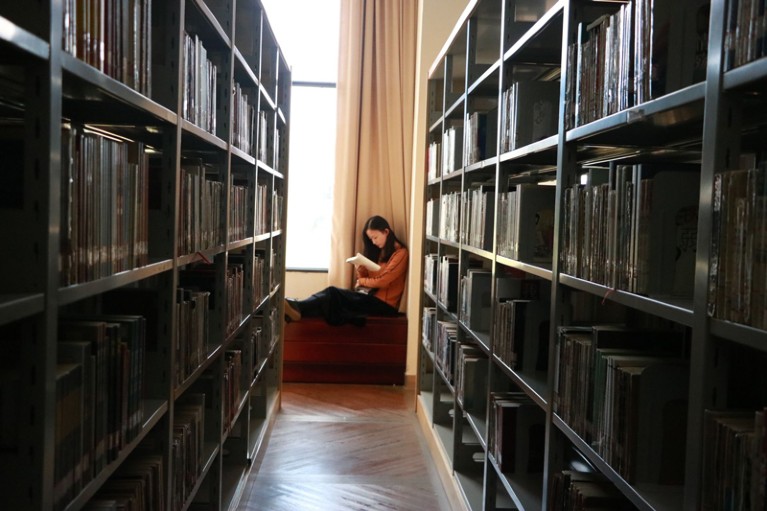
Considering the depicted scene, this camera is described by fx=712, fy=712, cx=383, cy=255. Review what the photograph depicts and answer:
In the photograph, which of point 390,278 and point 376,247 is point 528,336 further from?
point 376,247

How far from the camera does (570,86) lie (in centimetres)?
182

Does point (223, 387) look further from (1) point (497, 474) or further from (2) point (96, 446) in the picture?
(2) point (96, 446)

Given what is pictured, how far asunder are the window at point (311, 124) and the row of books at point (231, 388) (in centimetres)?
326

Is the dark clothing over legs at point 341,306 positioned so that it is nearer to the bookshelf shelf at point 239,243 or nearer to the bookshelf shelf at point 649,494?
the bookshelf shelf at point 239,243

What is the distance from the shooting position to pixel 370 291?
18.4ft

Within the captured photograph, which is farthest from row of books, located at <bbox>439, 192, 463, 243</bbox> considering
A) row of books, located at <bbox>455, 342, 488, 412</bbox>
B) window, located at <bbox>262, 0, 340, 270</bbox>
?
window, located at <bbox>262, 0, 340, 270</bbox>

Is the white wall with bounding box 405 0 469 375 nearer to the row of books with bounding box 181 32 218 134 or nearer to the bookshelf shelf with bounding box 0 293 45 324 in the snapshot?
the row of books with bounding box 181 32 218 134

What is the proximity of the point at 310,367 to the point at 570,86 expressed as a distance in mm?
3901

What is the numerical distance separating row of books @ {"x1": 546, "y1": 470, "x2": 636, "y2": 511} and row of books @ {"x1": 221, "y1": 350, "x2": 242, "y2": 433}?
1.28 m

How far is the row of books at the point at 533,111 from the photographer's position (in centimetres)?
238

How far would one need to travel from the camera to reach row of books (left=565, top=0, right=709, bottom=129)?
139 cm

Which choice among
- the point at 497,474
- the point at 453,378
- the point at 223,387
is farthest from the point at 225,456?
the point at 497,474

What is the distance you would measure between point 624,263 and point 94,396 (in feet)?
3.49

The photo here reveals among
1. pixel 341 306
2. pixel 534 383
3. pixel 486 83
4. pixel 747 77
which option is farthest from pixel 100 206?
pixel 341 306
